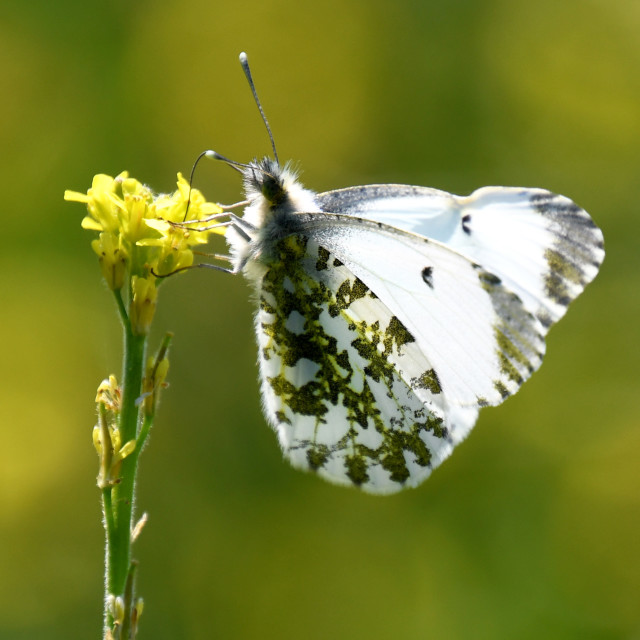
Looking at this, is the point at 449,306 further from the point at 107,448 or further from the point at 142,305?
the point at 107,448

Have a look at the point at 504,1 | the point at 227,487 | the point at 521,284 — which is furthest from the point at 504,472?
the point at 504,1

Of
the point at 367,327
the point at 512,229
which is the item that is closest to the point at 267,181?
the point at 367,327

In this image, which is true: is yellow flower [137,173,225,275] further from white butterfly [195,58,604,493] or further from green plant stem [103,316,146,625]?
white butterfly [195,58,604,493]

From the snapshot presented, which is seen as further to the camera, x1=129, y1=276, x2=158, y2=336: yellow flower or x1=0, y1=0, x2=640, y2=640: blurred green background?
x1=0, y1=0, x2=640, y2=640: blurred green background

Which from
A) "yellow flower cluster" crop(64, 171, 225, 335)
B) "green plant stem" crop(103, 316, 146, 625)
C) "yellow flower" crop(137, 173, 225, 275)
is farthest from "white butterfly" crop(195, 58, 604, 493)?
"green plant stem" crop(103, 316, 146, 625)

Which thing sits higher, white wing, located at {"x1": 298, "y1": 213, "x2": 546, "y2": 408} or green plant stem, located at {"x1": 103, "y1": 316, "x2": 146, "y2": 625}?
white wing, located at {"x1": 298, "y1": 213, "x2": 546, "y2": 408}

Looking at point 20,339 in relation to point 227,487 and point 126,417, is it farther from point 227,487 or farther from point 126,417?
point 126,417

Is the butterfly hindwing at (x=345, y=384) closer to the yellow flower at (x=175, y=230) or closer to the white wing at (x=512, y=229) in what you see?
the white wing at (x=512, y=229)
